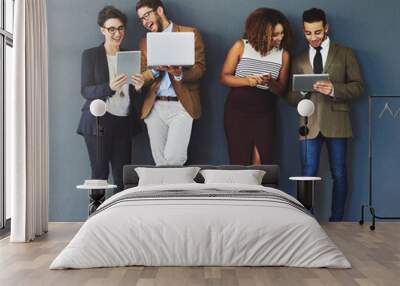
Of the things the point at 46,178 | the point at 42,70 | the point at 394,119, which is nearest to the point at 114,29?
the point at 42,70

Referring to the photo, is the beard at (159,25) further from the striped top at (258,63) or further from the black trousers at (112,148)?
the black trousers at (112,148)

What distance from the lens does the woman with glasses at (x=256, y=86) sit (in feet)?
25.3

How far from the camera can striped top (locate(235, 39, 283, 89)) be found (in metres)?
7.71

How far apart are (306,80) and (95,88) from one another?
256 cm

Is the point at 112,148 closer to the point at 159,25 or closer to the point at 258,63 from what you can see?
the point at 159,25

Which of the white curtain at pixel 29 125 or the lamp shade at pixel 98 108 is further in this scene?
the lamp shade at pixel 98 108

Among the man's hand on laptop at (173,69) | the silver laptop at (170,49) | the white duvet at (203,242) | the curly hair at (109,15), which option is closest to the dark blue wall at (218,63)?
the curly hair at (109,15)

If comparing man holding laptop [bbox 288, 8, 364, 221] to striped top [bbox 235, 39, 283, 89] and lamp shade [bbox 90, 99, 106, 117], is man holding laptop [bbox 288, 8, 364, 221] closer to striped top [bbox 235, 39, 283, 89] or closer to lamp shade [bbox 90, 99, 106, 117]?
striped top [bbox 235, 39, 283, 89]

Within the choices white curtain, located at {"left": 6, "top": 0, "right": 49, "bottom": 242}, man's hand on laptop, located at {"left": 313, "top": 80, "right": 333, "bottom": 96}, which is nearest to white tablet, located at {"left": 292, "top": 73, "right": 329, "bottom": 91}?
man's hand on laptop, located at {"left": 313, "top": 80, "right": 333, "bottom": 96}

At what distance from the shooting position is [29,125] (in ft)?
21.1

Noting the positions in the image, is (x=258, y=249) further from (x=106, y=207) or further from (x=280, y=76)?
(x=280, y=76)

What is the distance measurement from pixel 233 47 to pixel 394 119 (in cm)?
219

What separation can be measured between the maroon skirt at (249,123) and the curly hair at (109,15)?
1.60m

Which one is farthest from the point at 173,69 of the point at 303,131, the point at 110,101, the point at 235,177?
the point at 303,131
